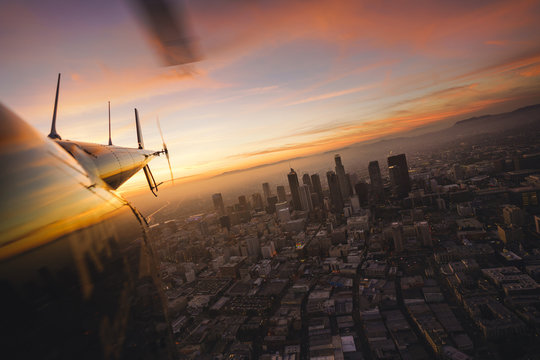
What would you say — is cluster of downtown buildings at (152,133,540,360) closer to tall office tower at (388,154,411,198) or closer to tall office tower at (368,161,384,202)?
tall office tower at (388,154,411,198)

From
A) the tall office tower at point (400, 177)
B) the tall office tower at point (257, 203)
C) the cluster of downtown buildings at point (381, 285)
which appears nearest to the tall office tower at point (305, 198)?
the cluster of downtown buildings at point (381, 285)

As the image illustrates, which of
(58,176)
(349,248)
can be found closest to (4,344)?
(58,176)

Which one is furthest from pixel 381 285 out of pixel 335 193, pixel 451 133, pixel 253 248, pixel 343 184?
pixel 451 133

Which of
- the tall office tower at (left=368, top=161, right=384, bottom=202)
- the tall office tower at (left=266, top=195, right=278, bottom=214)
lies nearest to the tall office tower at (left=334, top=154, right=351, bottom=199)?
the tall office tower at (left=368, top=161, right=384, bottom=202)

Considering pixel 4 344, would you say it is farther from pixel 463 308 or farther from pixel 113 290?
pixel 463 308

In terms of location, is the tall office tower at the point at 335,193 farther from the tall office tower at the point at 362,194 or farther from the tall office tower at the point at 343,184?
the tall office tower at the point at 343,184

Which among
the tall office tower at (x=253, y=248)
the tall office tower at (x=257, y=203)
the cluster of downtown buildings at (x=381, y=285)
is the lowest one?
the cluster of downtown buildings at (x=381, y=285)
